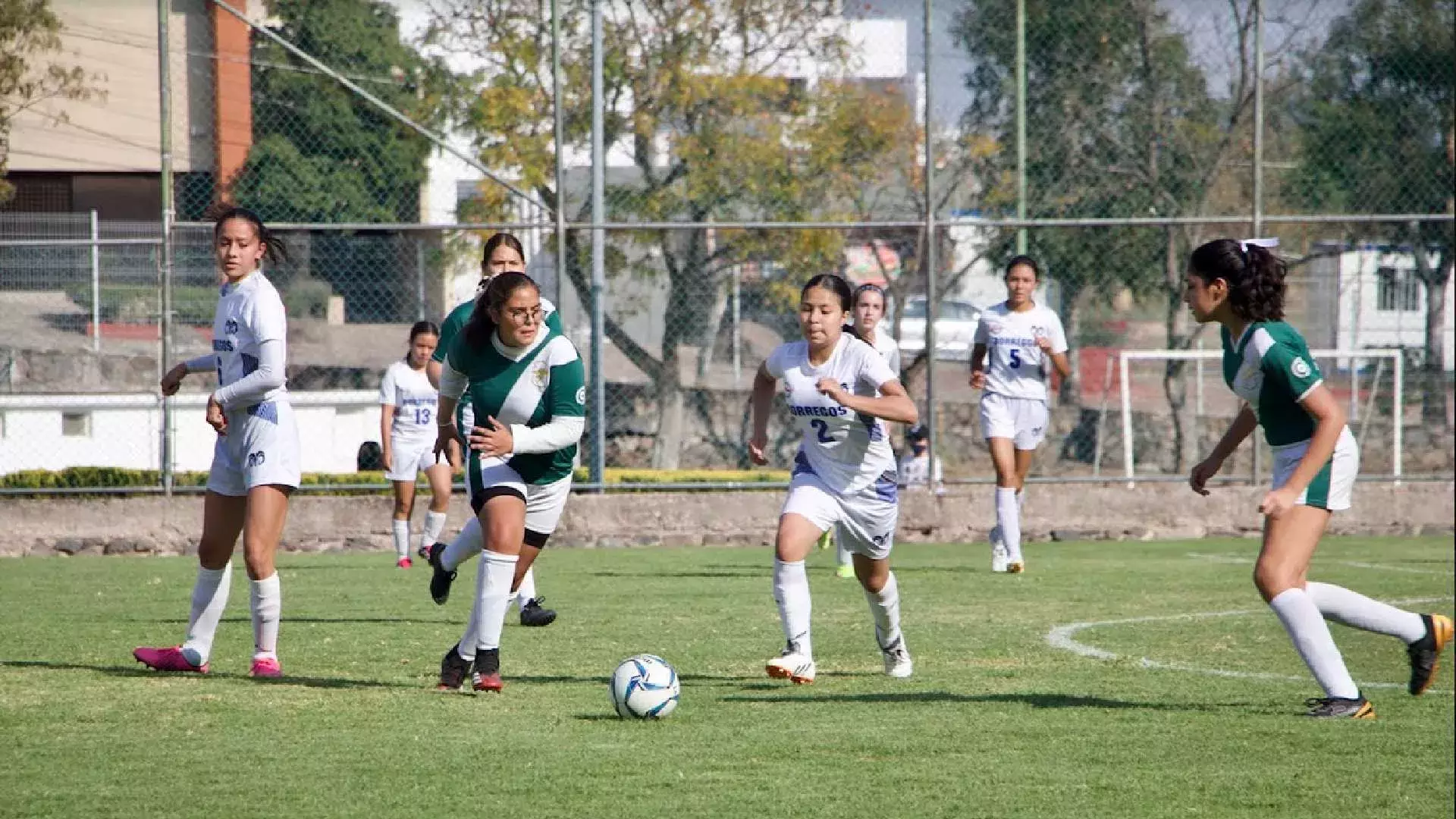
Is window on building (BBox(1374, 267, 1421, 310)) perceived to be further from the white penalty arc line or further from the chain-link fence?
the white penalty arc line

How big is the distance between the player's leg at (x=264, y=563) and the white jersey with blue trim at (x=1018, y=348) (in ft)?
24.0

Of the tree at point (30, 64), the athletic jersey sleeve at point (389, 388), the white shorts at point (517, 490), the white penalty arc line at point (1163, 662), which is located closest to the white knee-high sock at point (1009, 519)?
the white penalty arc line at point (1163, 662)

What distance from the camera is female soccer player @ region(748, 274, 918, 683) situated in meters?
7.57

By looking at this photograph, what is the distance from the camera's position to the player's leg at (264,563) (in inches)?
298

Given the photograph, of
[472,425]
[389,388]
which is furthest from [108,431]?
[472,425]

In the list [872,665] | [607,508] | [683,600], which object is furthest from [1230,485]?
[872,665]

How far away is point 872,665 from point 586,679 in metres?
1.41

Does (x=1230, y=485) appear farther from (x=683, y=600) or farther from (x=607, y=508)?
(x=683, y=600)

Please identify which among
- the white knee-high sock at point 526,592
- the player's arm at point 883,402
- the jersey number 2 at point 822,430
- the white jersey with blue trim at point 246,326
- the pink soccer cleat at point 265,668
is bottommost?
the pink soccer cleat at point 265,668

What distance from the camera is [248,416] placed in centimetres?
768

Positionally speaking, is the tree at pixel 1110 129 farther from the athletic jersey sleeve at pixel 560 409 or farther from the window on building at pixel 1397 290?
the athletic jersey sleeve at pixel 560 409

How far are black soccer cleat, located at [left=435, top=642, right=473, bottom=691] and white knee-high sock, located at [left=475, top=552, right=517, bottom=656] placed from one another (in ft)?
0.32

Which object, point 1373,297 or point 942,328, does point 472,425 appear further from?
point 1373,297

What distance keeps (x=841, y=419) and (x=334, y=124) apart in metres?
9.66
